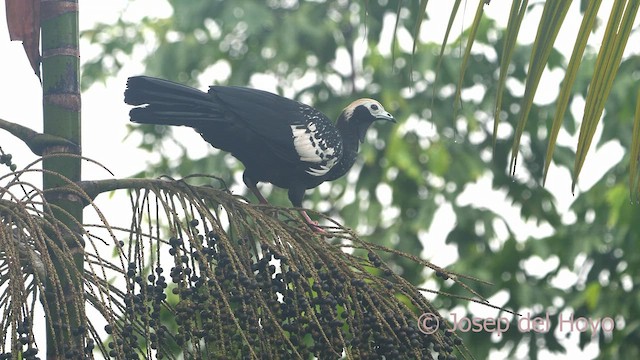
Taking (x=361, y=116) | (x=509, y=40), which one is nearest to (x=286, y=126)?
(x=361, y=116)

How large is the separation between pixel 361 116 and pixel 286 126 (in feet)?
1.39

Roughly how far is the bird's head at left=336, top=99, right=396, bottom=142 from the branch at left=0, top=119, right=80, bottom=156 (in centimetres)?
144

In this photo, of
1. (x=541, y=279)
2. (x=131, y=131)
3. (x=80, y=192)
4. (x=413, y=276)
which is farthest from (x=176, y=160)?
(x=80, y=192)

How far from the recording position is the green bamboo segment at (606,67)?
1.64m

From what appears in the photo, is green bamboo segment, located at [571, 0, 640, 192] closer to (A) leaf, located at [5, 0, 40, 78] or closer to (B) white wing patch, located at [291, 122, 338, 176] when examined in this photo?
(A) leaf, located at [5, 0, 40, 78]

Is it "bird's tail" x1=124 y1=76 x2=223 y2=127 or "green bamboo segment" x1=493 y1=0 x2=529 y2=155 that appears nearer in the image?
"green bamboo segment" x1=493 y1=0 x2=529 y2=155

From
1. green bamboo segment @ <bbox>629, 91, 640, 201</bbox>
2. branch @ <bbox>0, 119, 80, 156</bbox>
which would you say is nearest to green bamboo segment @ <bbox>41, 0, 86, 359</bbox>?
branch @ <bbox>0, 119, 80, 156</bbox>

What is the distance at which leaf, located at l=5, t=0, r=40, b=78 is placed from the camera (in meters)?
2.58

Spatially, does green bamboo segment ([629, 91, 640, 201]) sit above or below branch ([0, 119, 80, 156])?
below

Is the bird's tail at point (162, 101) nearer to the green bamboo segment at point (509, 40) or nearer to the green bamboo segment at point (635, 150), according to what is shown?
the green bamboo segment at point (509, 40)

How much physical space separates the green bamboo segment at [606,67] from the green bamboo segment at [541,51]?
0.07 m

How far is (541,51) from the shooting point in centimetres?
169

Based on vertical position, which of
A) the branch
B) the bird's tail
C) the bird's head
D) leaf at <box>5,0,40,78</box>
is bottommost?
the branch

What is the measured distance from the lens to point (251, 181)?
345 cm
